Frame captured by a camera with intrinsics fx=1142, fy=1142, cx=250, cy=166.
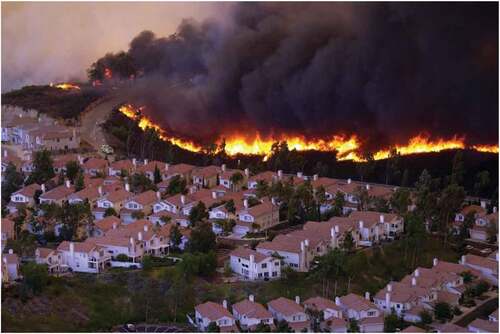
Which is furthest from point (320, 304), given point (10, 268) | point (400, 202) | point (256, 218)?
point (10, 268)

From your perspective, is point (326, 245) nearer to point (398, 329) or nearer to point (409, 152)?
point (398, 329)

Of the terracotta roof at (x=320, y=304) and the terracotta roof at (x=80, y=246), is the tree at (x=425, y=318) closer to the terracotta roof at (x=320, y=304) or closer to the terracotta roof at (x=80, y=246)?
the terracotta roof at (x=320, y=304)

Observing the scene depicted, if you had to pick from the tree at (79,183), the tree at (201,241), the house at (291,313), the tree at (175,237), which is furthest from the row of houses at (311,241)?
the tree at (79,183)

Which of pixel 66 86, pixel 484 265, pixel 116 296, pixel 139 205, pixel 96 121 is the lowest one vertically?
pixel 116 296

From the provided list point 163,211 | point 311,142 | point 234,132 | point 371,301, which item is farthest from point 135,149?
point 371,301

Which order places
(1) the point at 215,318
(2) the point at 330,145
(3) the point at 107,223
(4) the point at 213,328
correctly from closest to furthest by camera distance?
(4) the point at 213,328, (1) the point at 215,318, (3) the point at 107,223, (2) the point at 330,145

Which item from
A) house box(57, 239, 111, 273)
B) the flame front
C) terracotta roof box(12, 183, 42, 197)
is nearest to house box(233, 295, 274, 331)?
house box(57, 239, 111, 273)

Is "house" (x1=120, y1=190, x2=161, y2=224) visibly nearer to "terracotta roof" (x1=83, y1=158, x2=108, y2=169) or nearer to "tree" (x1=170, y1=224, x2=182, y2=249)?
"tree" (x1=170, y1=224, x2=182, y2=249)

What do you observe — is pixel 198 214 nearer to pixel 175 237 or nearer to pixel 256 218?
pixel 256 218
